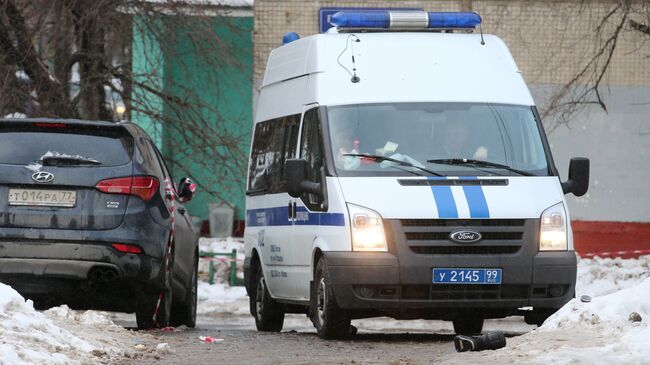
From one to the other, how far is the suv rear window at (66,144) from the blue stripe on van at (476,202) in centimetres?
263

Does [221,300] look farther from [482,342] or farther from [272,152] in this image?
[482,342]

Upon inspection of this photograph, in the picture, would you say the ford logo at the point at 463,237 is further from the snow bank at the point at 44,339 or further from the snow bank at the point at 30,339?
the snow bank at the point at 30,339

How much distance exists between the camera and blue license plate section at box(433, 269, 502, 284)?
36.4 feet

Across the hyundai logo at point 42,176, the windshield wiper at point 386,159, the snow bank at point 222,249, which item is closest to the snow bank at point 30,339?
the hyundai logo at point 42,176

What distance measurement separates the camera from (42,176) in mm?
11297

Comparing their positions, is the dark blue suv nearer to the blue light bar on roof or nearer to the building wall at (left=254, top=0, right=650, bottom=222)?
the blue light bar on roof

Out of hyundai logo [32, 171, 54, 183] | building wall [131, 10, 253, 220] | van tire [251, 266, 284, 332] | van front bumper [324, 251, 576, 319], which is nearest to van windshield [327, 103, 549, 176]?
van front bumper [324, 251, 576, 319]

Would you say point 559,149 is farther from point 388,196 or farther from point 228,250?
point 388,196

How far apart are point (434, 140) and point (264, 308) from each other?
10.4 ft

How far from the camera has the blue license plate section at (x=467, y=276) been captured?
11086 millimetres

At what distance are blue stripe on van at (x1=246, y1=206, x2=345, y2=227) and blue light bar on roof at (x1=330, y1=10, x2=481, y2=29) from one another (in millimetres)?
1696

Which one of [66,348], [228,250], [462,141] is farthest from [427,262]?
[228,250]

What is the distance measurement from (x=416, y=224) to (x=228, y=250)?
48.8 feet

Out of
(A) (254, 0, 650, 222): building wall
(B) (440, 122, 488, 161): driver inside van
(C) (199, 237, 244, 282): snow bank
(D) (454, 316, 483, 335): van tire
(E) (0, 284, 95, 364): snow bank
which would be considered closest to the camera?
(E) (0, 284, 95, 364): snow bank
